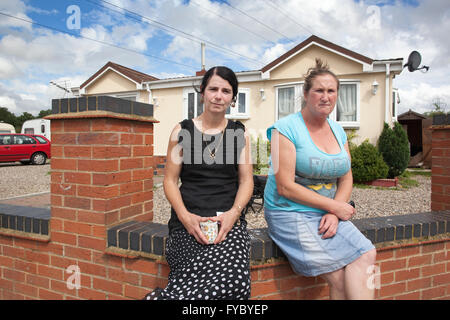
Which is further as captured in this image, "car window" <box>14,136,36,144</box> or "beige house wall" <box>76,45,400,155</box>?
"car window" <box>14,136,36,144</box>

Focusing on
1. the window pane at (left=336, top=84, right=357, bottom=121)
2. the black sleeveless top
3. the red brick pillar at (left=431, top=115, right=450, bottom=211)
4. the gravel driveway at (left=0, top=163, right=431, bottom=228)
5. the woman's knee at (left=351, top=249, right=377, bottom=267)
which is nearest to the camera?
the woman's knee at (left=351, top=249, right=377, bottom=267)

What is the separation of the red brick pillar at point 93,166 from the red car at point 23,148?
1333 centimetres

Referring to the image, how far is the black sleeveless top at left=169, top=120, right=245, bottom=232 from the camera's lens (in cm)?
168

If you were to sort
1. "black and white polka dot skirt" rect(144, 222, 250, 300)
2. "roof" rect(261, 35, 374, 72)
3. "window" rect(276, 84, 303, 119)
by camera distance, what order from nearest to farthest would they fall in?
"black and white polka dot skirt" rect(144, 222, 250, 300)
"roof" rect(261, 35, 374, 72)
"window" rect(276, 84, 303, 119)

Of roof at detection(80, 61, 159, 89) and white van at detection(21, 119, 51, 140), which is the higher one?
roof at detection(80, 61, 159, 89)

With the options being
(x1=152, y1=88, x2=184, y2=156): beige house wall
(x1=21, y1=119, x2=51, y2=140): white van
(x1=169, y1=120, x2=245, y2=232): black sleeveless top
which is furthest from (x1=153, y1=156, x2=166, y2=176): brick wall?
(x1=21, y1=119, x2=51, y2=140): white van

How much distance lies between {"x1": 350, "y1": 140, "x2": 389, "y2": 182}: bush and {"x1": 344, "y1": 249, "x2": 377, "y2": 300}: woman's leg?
730 cm

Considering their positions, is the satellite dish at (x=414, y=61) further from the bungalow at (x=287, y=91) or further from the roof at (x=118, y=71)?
the roof at (x=118, y=71)

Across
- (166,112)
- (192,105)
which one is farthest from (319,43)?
(166,112)

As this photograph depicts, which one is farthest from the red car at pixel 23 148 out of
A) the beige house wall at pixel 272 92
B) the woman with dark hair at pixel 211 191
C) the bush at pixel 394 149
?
the woman with dark hair at pixel 211 191

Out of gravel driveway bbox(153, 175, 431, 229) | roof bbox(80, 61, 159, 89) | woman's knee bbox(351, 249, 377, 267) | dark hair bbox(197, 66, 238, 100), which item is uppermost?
roof bbox(80, 61, 159, 89)

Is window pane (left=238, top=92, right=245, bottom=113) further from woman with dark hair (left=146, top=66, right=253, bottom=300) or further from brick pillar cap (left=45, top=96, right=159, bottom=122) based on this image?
woman with dark hair (left=146, top=66, right=253, bottom=300)

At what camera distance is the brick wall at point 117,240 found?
5.99ft

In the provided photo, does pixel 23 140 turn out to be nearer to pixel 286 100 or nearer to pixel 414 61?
pixel 286 100
